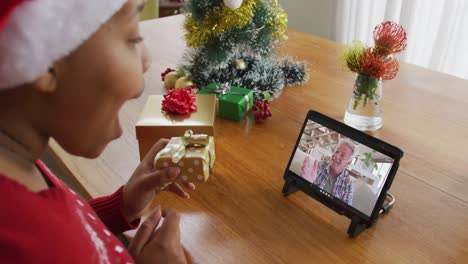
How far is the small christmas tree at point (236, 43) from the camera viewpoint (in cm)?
106

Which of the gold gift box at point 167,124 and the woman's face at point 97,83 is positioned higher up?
the woman's face at point 97,83

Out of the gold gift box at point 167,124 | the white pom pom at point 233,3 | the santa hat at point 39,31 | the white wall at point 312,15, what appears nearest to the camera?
the santa hat at point 39,31

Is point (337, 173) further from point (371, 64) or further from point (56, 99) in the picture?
point (56, 99)

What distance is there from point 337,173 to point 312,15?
192 centimetres

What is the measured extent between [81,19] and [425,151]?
75 centimetres

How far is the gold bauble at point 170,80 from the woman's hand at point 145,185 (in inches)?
16.6

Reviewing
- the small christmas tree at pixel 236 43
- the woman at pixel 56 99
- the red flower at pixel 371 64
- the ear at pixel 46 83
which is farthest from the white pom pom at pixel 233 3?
the ear at pixel 46 83

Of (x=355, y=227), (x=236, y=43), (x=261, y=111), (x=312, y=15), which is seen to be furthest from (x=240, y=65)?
(x=312, y=15)

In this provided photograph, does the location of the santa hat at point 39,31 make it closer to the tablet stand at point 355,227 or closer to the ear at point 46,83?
the ear at point 46,83

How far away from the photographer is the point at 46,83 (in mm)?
421

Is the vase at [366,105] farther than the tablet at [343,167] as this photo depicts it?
Yes

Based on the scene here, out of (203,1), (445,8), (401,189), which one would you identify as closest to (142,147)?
(203,1)

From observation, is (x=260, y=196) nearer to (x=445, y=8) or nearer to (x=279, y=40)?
(x=279, y=40)

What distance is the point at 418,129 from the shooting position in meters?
1.01
